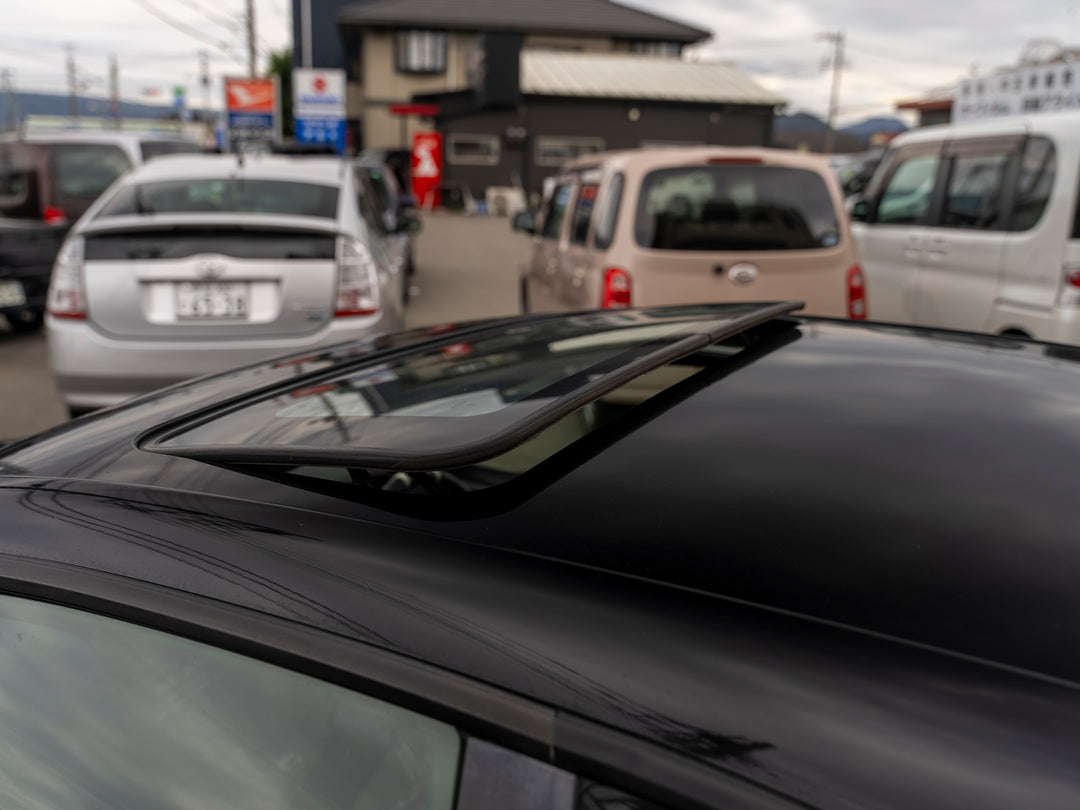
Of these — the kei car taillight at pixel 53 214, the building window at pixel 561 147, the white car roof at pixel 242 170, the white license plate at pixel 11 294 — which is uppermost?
the building window at pixel 561 147

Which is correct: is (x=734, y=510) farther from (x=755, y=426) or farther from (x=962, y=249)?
(x=962, y=249)

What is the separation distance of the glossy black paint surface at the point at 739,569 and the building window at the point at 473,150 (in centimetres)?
3258

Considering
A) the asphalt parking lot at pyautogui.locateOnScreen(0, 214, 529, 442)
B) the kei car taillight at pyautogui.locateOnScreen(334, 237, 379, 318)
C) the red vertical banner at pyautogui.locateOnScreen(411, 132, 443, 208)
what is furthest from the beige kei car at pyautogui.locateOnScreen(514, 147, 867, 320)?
the red vertical banner at pyautogui.locateOnScreen(411, 132, 443, 208)

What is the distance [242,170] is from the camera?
6.09m

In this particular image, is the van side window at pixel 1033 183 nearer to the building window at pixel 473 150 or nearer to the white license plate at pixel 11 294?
the white license plate at pixel 11 294

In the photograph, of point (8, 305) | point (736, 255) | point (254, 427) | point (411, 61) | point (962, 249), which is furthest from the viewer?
point (411, 61)

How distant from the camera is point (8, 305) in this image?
8.59 meters

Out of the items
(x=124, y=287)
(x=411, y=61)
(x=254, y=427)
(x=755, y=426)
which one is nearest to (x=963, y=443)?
(x=755, y=426)

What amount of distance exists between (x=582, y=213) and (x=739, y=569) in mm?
5596

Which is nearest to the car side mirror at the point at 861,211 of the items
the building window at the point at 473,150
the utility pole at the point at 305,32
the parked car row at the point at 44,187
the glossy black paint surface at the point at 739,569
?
the glossy black paint surface at the point at 739,569

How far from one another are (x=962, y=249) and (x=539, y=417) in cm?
579

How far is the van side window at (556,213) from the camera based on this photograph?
7262 millimetres

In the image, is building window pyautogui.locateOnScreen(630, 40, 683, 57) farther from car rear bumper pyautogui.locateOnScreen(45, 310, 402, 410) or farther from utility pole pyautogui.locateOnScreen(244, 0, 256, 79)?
car rear bumper pyautogui.locateOnScreen(45, 310, 402, 410)

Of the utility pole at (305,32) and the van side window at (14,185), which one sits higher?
the utility pole at (305,32)
